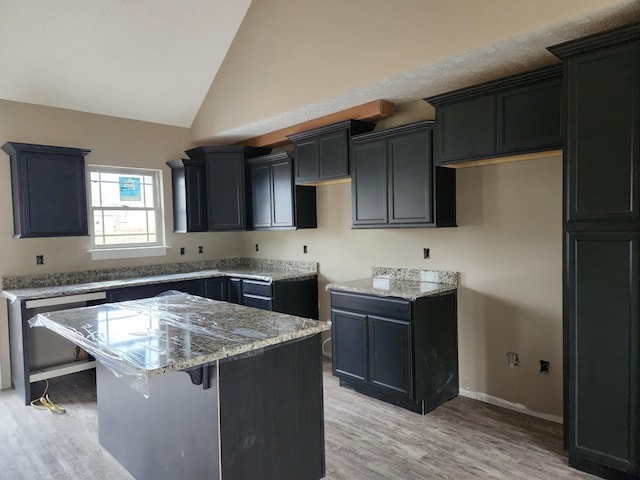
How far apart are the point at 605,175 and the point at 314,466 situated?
2.21 m

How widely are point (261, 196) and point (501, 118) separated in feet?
9.67

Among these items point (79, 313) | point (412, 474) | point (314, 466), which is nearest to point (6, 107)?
point (79, 313)

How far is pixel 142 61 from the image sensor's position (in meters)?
4.29

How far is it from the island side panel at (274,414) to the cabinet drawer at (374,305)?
1.15m

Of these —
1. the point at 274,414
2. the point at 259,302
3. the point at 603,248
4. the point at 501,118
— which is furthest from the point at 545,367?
the point at 259,302

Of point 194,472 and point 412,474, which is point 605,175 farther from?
point 194,472

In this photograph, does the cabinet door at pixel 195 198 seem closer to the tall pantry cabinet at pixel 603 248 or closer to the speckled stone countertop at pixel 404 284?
the speckled stone countertop at pixel 404 284

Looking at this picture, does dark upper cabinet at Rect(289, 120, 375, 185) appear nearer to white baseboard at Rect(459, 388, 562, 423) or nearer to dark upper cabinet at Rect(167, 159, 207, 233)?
dark upper cabinet at Rect(167, 159, 207, 233)

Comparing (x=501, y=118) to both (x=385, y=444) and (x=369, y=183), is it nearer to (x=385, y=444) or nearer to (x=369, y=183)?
(x=369, y=183)

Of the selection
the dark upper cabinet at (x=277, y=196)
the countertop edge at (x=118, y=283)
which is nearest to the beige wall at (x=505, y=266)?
the dark upper cabinet at (x=277, y=196)

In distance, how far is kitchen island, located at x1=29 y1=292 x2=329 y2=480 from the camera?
1898 mm

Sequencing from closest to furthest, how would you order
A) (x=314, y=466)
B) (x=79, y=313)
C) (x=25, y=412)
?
(x=314, y=466), (x=79, y=313), (x=25, y=412)

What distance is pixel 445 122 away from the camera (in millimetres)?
3219

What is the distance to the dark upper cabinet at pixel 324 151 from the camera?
159 inches
